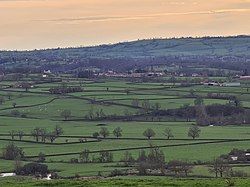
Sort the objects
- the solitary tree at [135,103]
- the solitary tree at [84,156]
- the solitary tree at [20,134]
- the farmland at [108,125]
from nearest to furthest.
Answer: the solitary tree at [84,156]
the farmland at [108,125]
the solitary tree at [20,134]
the solitary tree at [135,103]

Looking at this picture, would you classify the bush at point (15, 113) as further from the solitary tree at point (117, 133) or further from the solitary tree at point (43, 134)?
the solitary tree at point (117, 133)

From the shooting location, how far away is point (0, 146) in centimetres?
5869

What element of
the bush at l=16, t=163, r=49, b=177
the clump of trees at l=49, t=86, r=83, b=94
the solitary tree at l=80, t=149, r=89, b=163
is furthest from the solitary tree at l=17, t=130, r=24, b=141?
the clump of trees at l=49, t=86, r=83, b=94

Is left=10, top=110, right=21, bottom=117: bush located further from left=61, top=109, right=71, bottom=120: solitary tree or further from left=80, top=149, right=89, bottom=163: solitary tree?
left=80, top=149, right=89, bottom=163: solitary tree

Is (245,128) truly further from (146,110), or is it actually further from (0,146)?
(0,146)

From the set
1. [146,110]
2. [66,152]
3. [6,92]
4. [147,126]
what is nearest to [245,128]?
[147,126]

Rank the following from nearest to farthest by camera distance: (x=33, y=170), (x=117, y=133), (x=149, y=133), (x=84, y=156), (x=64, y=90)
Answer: (x=33, y=170)
(x=84, y=156)
(x=149, y=133)
(x=117, y=133)
(x=64, y=90)

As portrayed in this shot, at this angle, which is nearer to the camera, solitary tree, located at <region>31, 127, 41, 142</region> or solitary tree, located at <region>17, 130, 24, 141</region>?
solitary tree, located at <region>31, 127, 41, 142</region>

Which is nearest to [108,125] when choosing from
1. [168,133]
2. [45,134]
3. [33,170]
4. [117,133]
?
[117,133]

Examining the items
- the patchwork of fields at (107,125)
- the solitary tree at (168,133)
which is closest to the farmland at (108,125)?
the patchwork of fields at (107,125)

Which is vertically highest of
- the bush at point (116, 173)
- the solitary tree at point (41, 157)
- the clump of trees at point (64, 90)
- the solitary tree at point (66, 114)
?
the clump of trees at point (64, 90)

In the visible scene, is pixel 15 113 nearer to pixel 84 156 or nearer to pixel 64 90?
pixel 64 90

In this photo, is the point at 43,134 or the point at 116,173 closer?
the point at 116,173

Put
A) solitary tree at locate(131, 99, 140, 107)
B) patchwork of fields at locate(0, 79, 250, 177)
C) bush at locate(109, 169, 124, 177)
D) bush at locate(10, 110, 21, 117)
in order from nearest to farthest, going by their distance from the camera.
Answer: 1. bush at locate(109, 169, 124, 177)
2. patchwork of fields at locate(0, 79, 250, 177)
3. bush at locate(10, 110, 21, 117)
4. solitary tree at locate(131, 99, 140, 107)
